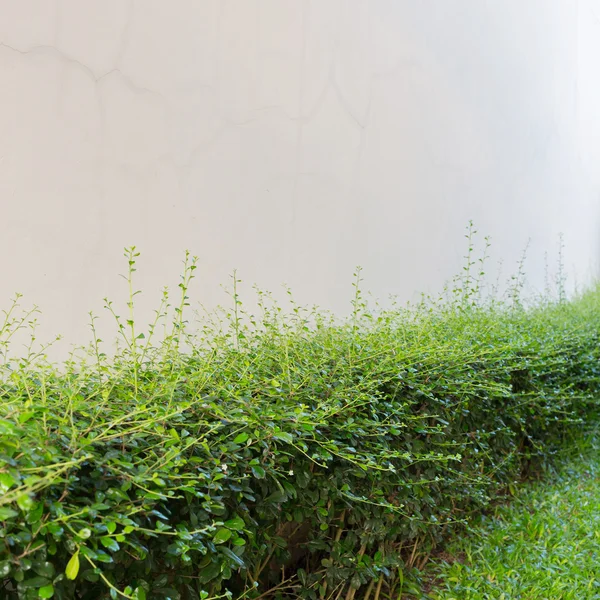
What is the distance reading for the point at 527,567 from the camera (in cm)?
295

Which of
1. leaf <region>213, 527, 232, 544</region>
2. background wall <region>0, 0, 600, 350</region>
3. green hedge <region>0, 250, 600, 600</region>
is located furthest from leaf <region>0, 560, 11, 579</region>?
background wall <region>0, 0, 600, 350</region>

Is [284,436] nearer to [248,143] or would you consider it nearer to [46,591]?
[46,591]

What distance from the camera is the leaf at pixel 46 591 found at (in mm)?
1108

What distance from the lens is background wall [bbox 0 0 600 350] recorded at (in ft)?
9.15

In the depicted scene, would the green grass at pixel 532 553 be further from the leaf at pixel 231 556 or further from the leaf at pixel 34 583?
the leaf at pixel 34 583

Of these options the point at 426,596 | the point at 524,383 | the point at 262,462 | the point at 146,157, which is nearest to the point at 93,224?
the point at 146,157

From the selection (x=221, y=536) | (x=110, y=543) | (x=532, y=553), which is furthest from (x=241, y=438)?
(x=532, y=553)

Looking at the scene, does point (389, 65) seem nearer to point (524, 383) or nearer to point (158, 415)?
point (524, 383)

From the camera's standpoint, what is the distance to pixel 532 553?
3080 mm

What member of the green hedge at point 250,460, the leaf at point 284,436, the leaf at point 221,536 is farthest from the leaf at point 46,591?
the leaf at point 284,436

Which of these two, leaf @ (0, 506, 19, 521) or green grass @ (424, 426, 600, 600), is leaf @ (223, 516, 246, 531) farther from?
green grass @ (424, 426, 600, 600)

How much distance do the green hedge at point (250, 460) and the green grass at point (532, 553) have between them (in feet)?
0.52

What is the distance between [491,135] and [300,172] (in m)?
3.94

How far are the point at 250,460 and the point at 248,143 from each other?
252 centimetres
